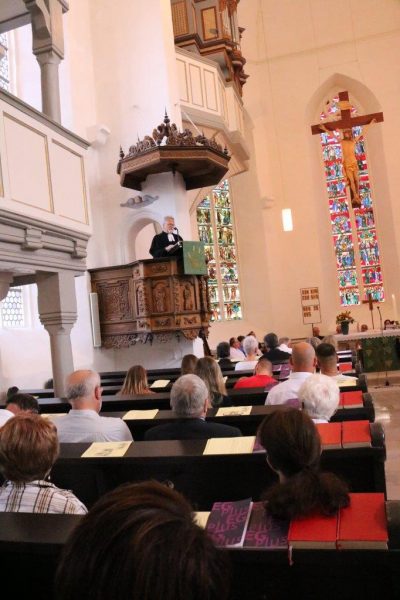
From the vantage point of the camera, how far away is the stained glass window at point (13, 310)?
8414mm

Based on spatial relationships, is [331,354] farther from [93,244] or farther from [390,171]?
[390,171]

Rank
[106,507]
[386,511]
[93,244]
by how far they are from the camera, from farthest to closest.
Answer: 1. [93,244]
2. [386,511]
3. [106,507]

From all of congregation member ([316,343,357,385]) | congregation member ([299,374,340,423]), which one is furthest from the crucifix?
congregation member ([299,374,340,423])

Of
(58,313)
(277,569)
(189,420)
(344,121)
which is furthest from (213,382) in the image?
(344,121)

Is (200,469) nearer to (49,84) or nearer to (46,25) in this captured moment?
(49,84)

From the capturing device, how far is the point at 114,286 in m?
9.42

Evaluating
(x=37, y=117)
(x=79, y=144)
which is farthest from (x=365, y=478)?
(x=79, y=144)

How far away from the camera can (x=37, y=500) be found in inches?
73.7

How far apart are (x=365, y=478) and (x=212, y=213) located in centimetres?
1452

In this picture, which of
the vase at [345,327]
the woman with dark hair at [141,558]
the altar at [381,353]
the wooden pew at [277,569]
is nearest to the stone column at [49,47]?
the wooden pew at [277,569]

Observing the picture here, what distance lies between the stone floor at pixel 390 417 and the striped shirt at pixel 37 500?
320cm

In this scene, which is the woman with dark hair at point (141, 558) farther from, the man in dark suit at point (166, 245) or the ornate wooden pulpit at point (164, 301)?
the man in dark suit at point (166, 245)

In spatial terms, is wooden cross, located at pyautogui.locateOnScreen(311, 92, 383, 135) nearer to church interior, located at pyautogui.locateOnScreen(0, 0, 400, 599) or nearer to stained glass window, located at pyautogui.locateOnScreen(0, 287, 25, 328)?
church interior, located at pyautogui.locateOnScreen(0, 0, 400, 599)

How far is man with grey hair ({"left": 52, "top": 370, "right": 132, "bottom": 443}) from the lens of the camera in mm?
3031
